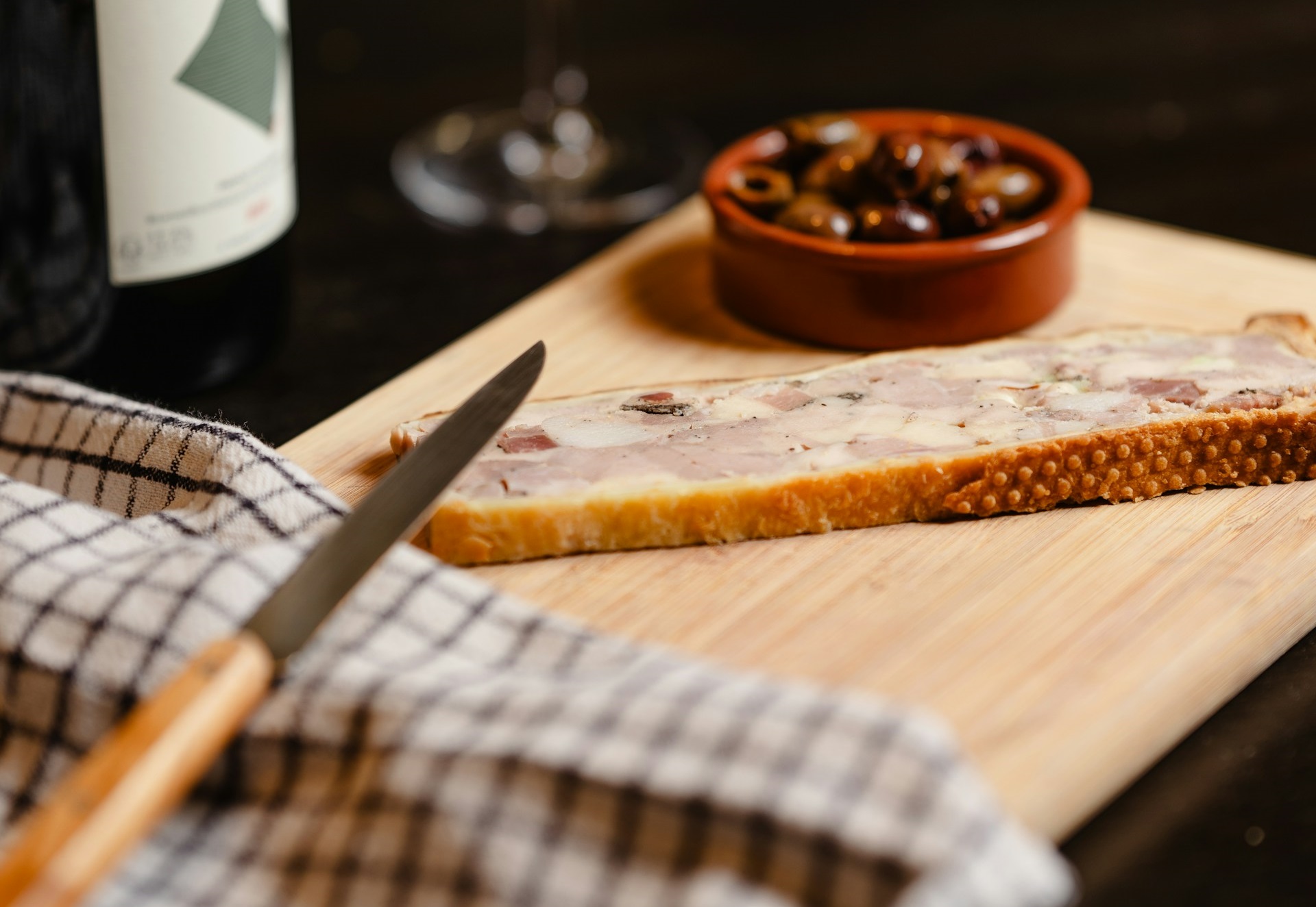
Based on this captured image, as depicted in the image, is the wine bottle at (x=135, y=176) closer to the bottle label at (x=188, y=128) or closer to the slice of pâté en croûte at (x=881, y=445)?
the bottle label at (x=188, y=128)

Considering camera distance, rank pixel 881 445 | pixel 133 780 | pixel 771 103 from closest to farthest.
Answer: pixel 133 780, pixel 881 445, pixel 771 103

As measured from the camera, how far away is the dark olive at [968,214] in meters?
2.06

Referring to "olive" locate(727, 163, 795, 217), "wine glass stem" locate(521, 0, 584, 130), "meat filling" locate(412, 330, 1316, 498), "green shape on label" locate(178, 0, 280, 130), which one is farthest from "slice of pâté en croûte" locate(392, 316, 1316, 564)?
"wine glass stem" locate(521, 0, 584, 130)

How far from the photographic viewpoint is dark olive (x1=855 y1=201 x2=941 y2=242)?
2039mm

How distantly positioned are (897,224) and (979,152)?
294 mm

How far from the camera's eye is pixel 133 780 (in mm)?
1036

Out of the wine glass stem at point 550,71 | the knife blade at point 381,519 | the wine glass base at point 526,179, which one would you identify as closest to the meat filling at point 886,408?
the knife blade at point 381,519

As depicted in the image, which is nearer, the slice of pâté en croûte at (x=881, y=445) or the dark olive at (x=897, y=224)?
the slice of pâté en croûte at (x=881, y=445)

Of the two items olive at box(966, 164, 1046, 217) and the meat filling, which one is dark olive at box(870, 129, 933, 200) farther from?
the meat filling

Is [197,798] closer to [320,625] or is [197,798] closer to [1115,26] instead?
[320,625]

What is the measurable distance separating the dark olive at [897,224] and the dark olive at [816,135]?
0.19 meters

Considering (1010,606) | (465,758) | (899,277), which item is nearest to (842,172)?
(899,277)

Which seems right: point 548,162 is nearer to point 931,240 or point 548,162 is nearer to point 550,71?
point 550,71

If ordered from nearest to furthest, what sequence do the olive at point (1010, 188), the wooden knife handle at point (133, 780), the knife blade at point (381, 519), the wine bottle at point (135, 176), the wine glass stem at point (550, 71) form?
the wooden knife handle at point (133, 780) < the knife blade at point (381, 519) < the wine bottle at point (135, 176) < the olive at point (1010, 188) < the wine glass stem at point (550, 71)
